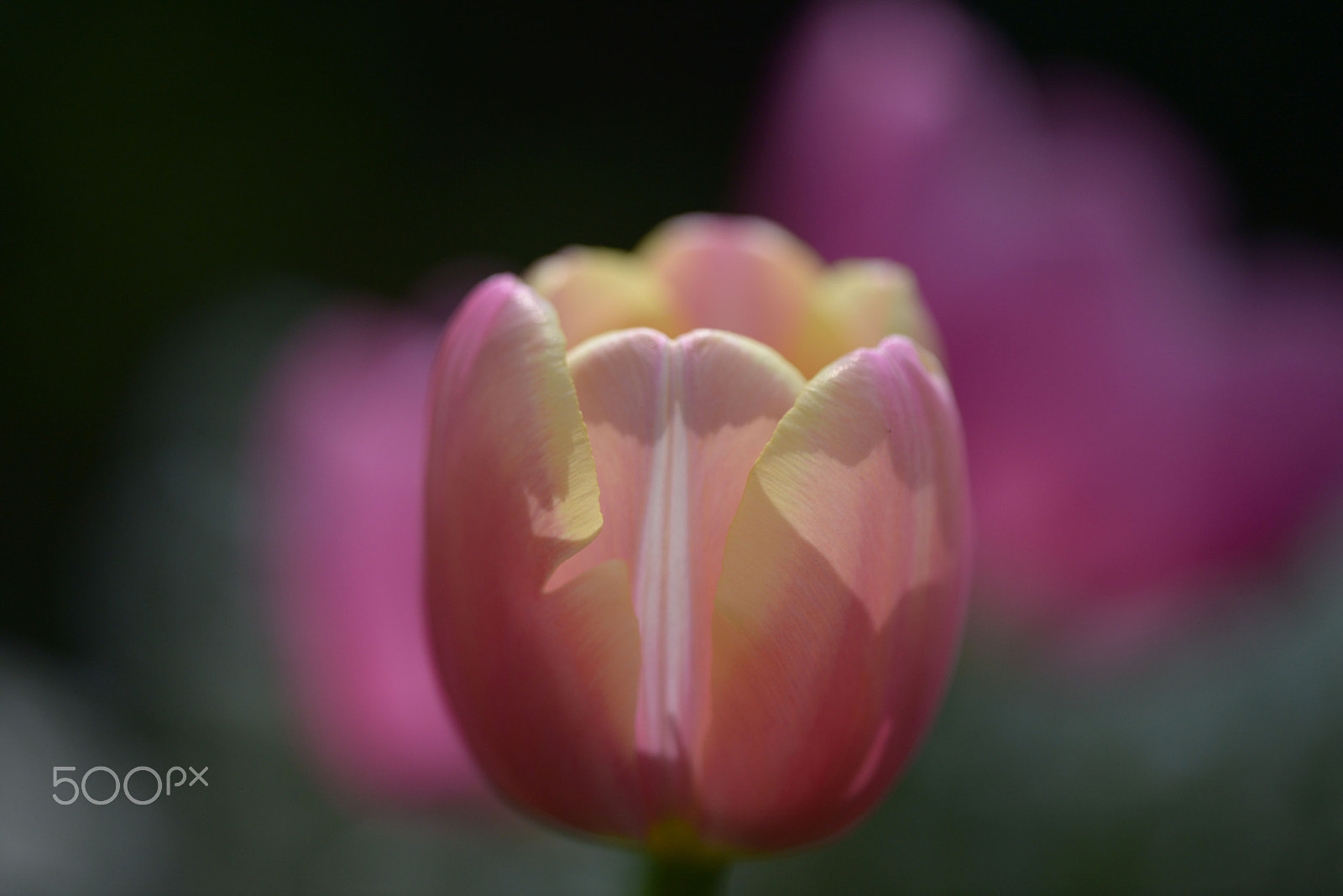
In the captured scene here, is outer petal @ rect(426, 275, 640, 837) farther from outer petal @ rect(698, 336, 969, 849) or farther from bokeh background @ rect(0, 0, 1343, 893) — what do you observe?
bokeh background @ rect(0, 0, 1343, 893)

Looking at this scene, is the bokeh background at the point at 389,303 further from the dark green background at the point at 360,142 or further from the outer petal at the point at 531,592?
the outer petal at the point at 531,592

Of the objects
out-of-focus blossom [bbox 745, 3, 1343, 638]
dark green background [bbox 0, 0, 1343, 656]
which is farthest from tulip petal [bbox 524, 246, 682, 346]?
dark green background [bbox 0, 0, 1343, 656]

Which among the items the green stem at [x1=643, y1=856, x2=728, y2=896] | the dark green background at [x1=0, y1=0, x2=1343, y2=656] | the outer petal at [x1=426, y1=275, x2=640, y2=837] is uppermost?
the dark green background at [x1=0, y1=0, x2=1343, y2=656]

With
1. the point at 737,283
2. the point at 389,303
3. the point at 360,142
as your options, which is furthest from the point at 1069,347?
the point at 360,142

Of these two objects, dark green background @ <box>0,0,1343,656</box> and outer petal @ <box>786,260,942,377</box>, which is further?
dark green background @ <box>0,0,1343,656</box>

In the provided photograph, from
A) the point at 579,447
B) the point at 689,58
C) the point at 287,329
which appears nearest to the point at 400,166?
the point at 689,58

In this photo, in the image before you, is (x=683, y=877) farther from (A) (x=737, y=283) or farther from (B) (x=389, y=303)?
(B) (x=389, y=303)
